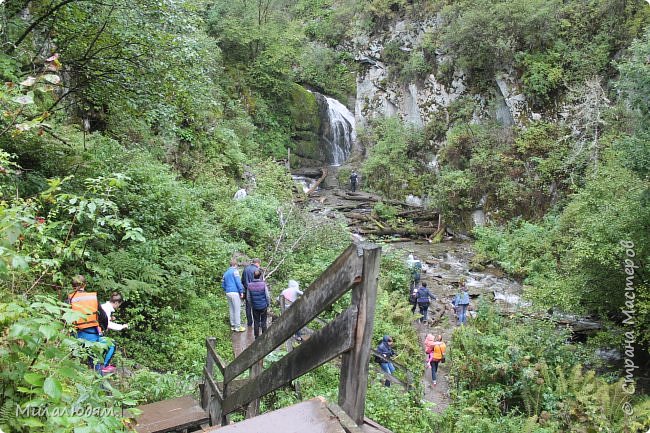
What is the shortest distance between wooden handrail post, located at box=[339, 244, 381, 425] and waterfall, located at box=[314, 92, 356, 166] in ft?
105

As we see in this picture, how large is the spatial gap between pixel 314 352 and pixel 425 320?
1239cm

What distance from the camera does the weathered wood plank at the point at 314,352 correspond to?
206 cm

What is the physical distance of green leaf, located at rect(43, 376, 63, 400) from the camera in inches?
75.5

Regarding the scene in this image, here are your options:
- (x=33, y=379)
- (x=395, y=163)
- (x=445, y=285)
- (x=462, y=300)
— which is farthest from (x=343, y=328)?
(x=395, y=163)

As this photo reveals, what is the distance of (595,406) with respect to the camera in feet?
28.6

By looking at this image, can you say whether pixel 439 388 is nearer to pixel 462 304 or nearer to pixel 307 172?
pixel 462 304

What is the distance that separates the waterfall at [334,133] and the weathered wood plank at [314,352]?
3132cm

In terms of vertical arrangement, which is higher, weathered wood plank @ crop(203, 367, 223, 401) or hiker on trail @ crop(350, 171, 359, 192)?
hiker on trail @ crop(350, 171, 359, 192)

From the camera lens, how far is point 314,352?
7.52ft

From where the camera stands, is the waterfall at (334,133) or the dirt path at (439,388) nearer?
the dirt path at (439,388)

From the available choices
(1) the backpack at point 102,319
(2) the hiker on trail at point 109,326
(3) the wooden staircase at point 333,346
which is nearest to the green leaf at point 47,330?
(3) the wooden staircase at point 333,346

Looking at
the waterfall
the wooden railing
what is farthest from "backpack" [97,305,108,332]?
the waterfall

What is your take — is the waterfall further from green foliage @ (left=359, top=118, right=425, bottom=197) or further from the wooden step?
the wooden step

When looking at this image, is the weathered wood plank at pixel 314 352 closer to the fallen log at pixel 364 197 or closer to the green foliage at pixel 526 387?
A: the green foliage at pixel 526 387
